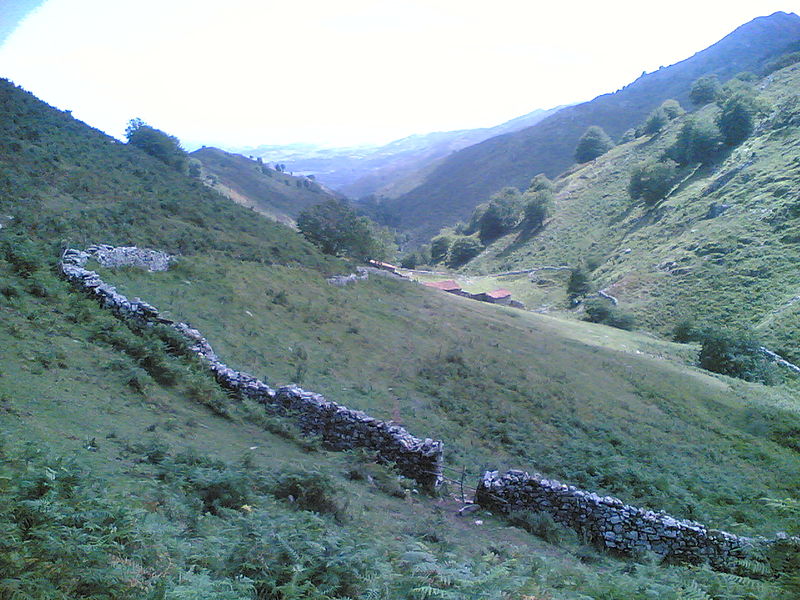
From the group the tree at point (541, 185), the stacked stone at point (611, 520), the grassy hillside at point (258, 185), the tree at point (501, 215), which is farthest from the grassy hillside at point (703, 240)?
the grassy hillside at point (258, 185)

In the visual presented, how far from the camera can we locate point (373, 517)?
26.5 feet

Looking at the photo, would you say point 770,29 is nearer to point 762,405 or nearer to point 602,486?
point 762,405

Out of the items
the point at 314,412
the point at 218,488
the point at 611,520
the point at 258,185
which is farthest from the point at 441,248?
the point at 218,488

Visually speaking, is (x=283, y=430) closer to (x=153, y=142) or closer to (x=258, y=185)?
(x=153, y=142)

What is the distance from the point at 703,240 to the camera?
5622 cm

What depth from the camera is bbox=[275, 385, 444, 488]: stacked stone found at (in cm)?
1066

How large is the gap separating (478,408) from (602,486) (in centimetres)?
496

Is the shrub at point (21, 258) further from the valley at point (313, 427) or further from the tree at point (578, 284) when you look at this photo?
the tree at point (578, 284)

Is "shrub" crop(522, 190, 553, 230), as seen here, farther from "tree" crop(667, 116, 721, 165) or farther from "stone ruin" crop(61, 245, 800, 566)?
"stone ruin" crop(61, 245, 800, 566)

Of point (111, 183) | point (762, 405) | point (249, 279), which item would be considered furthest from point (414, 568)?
point (111, 183)

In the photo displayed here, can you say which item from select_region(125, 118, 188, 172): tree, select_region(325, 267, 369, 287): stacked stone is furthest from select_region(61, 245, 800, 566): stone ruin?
select_region(125, 118, 188, 172): tree

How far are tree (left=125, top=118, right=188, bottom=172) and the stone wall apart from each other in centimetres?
4390

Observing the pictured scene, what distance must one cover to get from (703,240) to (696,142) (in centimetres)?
2852

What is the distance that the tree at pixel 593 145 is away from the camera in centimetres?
11869
